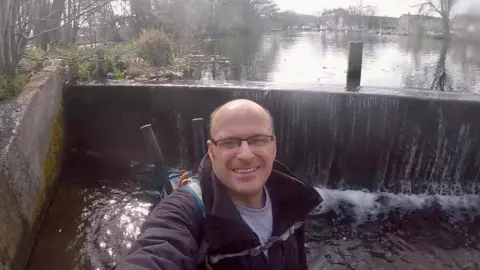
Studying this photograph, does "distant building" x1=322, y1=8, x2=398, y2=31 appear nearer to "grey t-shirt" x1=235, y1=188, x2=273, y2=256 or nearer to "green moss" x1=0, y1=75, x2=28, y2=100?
"green moss" x1=0, y1=75, x2=28, y2=100

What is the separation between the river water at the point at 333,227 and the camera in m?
4.24

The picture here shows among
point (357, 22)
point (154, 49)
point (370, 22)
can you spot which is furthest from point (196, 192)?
point (357, 22)

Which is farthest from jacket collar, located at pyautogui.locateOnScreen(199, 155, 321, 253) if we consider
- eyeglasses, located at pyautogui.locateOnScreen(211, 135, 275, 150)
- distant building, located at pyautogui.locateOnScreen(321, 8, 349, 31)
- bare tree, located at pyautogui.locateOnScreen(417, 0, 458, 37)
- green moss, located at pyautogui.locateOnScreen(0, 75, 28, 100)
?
distant building, located at pyautogui.locateOnScreen(321, 8, 349, 31)

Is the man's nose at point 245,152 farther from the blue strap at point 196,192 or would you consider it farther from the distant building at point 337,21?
the distant building at point 337,21

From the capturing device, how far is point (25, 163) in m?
4.36

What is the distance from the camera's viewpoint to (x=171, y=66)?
10539mm

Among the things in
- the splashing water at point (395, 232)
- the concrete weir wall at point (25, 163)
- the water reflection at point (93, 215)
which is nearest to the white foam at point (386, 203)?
the splashing water at point (395, 232)

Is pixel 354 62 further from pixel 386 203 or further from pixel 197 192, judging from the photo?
pixel 197 192

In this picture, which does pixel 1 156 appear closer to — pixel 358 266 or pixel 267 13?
pixel 358 266

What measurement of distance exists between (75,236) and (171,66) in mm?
6818

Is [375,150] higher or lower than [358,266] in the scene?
higher

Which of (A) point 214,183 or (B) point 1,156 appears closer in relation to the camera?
(A) point 214,183

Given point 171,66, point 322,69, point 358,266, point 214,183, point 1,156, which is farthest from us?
point 322,69

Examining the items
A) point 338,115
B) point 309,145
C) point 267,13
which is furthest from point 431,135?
point 267,13
